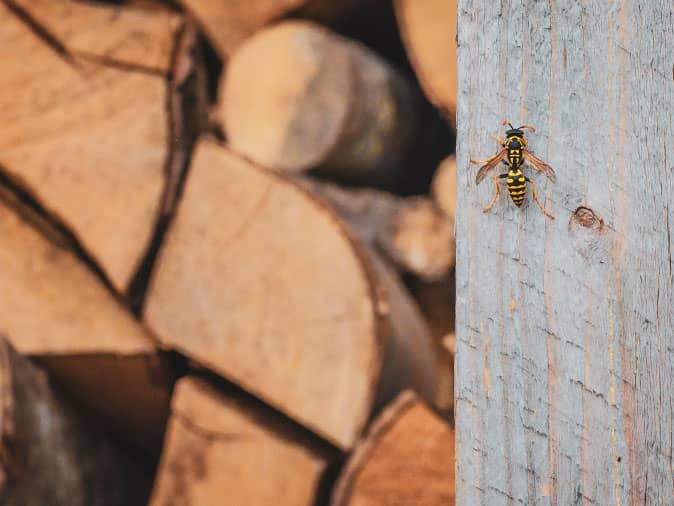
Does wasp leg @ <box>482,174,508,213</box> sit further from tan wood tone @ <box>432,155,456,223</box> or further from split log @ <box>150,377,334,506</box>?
tan wood tone @ <box>432,155,456,223</box>

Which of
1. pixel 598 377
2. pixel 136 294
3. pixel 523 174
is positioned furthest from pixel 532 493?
pixel 136 294

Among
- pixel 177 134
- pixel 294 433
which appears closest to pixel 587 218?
pixel 294 433

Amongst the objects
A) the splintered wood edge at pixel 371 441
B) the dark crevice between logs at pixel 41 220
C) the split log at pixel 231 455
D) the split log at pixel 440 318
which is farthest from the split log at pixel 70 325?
the split log at pixel 440 318

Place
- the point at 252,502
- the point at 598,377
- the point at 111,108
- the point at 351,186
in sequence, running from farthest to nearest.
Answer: the point at 351,186
the point at 111,108
the point at 252,502
the point at 598,377

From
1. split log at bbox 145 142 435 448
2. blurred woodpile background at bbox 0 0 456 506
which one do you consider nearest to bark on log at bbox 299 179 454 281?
blurred woodpile background at bbox 0 0 456 506

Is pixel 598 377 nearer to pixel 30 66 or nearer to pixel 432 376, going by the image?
pixel 432 376

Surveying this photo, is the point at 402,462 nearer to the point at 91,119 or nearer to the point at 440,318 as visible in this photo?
the point at 440,318
